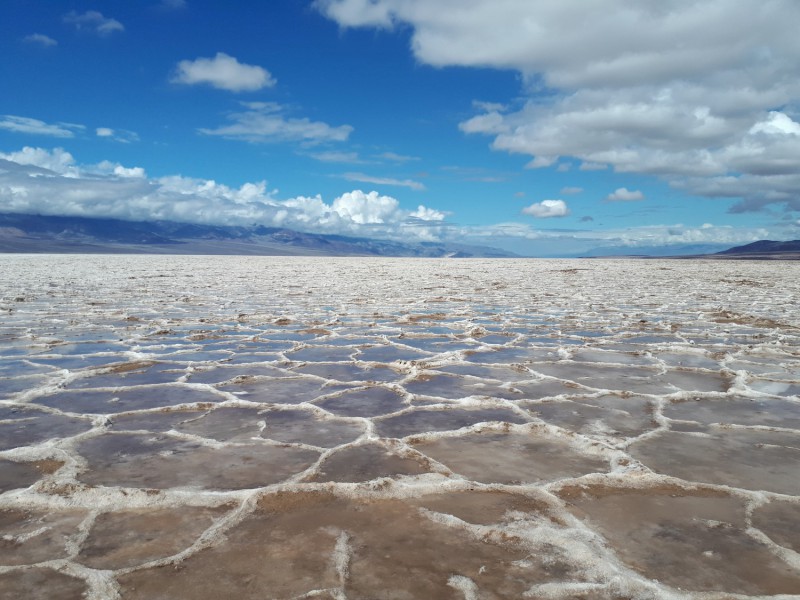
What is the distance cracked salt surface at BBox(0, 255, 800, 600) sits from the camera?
74.0 inches

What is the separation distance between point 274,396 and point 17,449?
1.60 meters

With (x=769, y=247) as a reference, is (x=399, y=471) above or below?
below

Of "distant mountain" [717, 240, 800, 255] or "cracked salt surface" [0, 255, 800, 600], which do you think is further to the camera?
"distant mountain" [717, 240, 800, 255]

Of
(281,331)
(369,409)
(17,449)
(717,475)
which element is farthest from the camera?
(281,331)

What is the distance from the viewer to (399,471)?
2.76 meters

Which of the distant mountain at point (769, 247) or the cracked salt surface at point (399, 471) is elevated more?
the distant mountain at point (769, 247)

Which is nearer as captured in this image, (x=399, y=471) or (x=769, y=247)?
(x=399, y=471)

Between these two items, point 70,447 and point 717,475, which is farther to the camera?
point 70,447

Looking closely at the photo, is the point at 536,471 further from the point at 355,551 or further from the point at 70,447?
the point at 70,447

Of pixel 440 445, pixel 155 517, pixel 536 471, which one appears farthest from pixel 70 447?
pixel 536 471

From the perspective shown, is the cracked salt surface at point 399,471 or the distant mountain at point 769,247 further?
the distant mountain at point 769,247

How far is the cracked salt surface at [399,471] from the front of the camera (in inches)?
74.0

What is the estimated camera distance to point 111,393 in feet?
13.9

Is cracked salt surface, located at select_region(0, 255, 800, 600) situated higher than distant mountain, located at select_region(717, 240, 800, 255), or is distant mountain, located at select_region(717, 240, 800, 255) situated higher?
distant mountain, located at select_region(717, 240, 800, 255)
